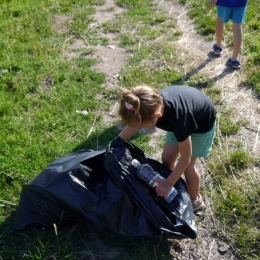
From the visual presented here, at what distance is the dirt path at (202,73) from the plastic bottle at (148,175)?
45 centimetres

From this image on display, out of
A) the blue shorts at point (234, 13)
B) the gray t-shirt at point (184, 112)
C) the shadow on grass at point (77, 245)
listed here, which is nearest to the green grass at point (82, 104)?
the shadow on grass at point (77, 245)

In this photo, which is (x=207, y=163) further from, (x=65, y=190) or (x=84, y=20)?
(x=84, y=20)

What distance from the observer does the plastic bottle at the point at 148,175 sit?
284cm

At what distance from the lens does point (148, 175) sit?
2.87m

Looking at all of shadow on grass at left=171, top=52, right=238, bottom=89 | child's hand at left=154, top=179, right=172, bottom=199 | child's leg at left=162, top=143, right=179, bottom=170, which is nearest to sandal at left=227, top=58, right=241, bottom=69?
shadow on grass at left=171, top=52, right=238, bottom=89

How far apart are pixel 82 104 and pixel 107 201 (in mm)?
1945

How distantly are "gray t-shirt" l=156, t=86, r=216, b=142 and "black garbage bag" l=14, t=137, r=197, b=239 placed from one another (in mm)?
501

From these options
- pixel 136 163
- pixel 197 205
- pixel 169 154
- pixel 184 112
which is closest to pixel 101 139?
pixel 169 154

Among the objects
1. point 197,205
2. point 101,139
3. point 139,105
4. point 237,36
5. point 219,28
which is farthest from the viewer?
point 219,28

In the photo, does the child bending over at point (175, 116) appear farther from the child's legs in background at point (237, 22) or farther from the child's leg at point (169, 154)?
the child's legs in background at point (237, 22)

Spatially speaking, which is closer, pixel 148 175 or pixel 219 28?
pixel 148 175

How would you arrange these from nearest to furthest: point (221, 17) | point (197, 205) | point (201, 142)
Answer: point (201, 142) < point (197, 205) < point (221, 17)

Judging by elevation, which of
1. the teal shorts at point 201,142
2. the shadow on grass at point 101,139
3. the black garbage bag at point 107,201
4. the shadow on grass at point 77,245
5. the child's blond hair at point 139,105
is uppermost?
the child's blond hair at point 139,105

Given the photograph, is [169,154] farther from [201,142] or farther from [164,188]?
[164,188]
